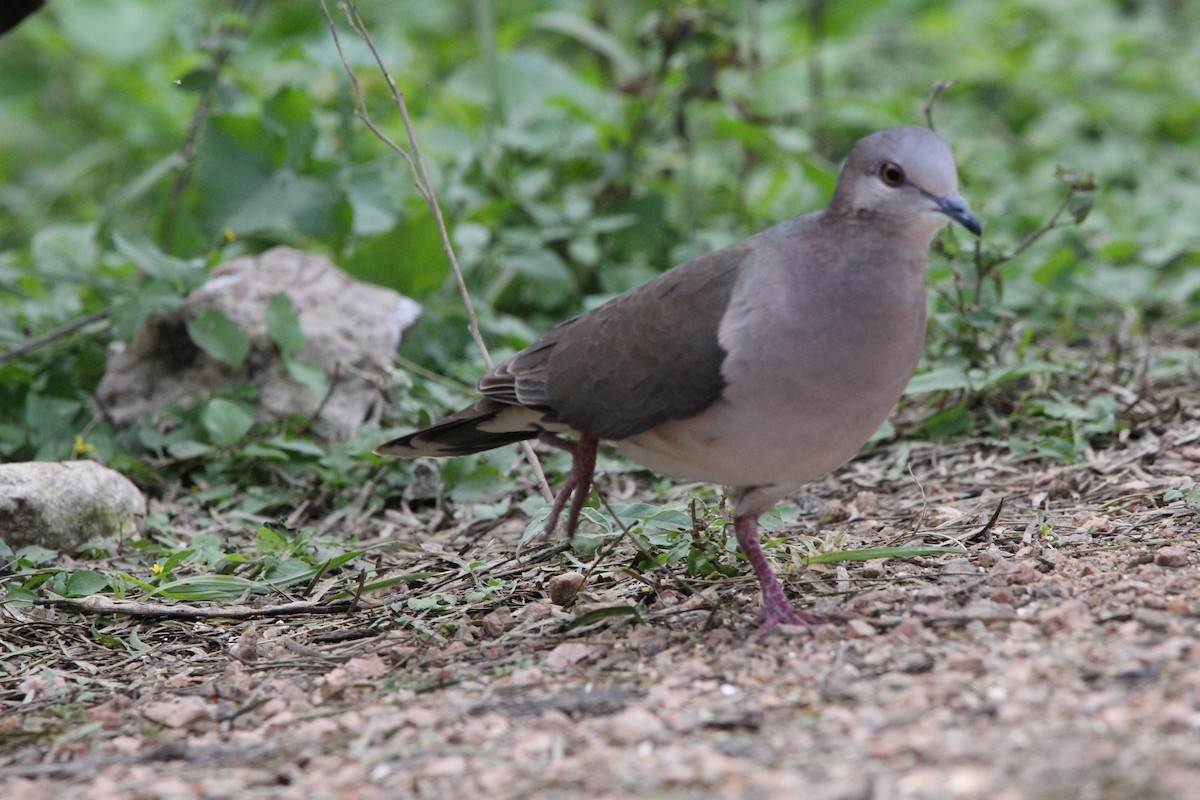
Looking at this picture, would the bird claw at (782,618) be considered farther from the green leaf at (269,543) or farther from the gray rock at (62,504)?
the gray rock at (62,504)

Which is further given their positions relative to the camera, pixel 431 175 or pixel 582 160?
pixel 582 160

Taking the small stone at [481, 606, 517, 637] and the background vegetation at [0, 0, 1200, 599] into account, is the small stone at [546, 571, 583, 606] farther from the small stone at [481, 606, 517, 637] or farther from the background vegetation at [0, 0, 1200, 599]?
the background vegetation at [0, 0, 1200, 599]

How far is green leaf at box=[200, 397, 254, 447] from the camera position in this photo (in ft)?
15.7

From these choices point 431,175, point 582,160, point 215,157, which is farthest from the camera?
point 582,160

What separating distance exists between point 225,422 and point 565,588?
1754 mm

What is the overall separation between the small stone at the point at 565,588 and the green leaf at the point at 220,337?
1.91 metres

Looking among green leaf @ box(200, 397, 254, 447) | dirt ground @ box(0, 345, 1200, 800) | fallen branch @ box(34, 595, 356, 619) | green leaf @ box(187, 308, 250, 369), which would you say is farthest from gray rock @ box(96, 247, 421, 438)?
fallen branch @ box(34, 595, 356, 619)

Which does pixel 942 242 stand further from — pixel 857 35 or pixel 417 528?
pixel 857 35

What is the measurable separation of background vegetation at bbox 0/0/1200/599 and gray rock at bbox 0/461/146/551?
19cm

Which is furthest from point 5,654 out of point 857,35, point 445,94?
point 857,35

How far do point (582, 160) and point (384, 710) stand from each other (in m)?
4.36

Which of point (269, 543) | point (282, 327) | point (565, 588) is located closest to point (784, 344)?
point (565, 588)

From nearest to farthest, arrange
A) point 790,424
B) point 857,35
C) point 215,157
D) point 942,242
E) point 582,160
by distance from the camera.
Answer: point 790,424, point 942,242, point 215,157, point 582,160, point 857,35

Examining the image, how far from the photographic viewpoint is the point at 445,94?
296 inches
